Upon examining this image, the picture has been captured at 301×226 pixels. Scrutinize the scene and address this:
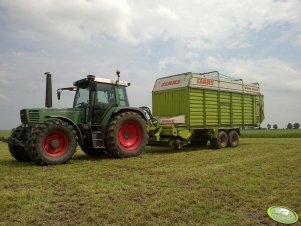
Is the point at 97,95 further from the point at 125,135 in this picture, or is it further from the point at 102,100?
the point at 125,135

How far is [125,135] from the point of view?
11.1 metres

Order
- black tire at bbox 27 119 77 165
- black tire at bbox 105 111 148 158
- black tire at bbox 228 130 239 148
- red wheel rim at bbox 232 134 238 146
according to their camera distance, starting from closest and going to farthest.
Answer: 1. black tire at bbox 27 119 77 165
2. black tire at bbox 105 111 148 158
3. black tire at bbox 228 130 239 148
4. red wheel rim at bbox 232 134 238 146

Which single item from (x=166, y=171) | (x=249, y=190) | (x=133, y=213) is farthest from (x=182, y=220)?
(x=166, y=171)

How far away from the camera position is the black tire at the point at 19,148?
963cm

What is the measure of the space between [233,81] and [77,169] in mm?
10041

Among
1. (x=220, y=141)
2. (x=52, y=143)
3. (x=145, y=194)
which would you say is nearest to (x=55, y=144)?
(x=52, y=143)

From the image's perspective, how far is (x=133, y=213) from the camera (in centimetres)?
473

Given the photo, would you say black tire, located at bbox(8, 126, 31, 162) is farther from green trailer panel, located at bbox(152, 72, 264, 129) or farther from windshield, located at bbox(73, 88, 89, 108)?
green trailer panel, located at bbox(152, 72, 264, 129)

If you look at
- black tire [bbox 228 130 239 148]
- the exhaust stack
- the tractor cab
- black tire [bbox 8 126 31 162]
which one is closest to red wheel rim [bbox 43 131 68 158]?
black tire [bbox 8 126 31 162]

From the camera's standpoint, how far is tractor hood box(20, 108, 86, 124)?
949 cm

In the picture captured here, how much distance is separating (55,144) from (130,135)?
112 inches

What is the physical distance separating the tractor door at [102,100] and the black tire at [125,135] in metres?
0.45

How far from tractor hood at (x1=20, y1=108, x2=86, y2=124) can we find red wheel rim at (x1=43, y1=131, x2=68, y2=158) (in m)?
0.54

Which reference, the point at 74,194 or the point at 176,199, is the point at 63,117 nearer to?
the point at 74,194
